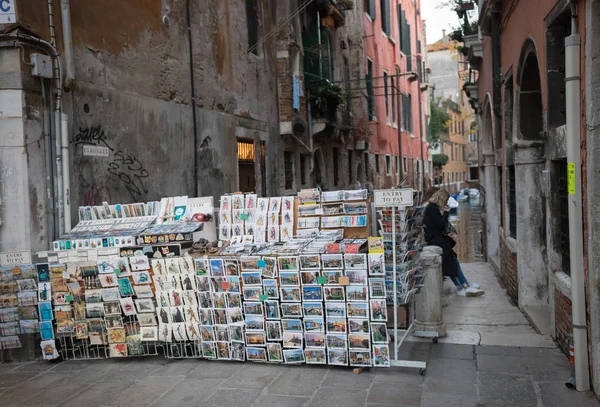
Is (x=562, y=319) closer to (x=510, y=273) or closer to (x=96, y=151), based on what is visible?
(x=510, y=273)

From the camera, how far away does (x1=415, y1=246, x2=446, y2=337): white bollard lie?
6176 mm

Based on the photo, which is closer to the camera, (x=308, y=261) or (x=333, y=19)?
(x=308, y=261)

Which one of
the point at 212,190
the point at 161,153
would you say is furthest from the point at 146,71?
the point at 212,190

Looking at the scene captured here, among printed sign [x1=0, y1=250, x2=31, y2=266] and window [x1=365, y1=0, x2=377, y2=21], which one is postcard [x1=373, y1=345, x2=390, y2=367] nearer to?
printed sign [x1=0, y1=250, x2=31, y2=266]

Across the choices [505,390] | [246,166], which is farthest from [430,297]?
[246,166]

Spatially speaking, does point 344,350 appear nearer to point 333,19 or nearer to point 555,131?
point 555,131

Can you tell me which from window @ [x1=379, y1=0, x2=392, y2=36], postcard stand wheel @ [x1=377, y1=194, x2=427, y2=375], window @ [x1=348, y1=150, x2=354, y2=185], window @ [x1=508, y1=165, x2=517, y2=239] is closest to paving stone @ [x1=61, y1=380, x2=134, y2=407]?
postcard stand wheel @ [x1=377, y1=194, x2=427, y2=375]

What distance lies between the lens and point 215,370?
564 cm

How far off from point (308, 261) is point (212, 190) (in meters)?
5.60

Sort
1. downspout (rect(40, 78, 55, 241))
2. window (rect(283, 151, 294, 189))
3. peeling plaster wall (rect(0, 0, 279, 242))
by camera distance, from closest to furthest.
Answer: downspout (rect(40, 78, 55, 241)) → peeling plaster wall (rect(0, 0, 279, 242)) → window (rect(283, 151, 294, 189))

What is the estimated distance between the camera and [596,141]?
168 inches

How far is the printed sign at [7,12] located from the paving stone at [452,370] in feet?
18.9

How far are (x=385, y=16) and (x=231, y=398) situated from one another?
961 inches

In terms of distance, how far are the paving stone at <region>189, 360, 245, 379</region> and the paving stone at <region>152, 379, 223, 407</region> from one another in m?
0.12
